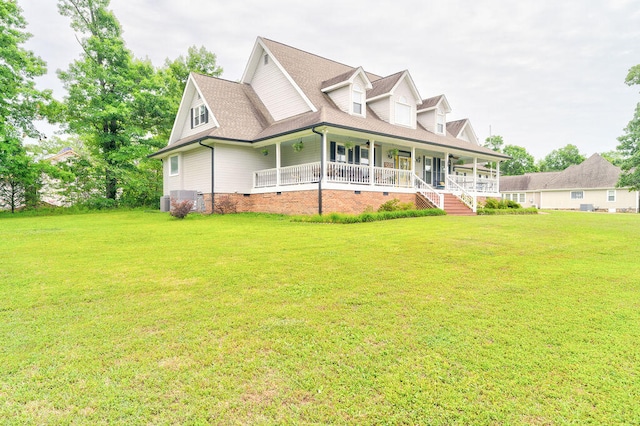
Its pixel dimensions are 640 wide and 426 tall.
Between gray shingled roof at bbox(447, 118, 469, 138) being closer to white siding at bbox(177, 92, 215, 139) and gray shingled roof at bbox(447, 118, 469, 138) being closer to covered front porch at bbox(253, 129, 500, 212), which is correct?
covered front porch at bbox(253, 129, 500, 212)

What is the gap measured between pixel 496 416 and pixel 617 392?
0.92 metres

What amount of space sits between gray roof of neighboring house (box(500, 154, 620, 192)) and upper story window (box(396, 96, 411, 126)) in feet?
104

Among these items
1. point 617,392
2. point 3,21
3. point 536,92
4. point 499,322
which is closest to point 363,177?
point 499,322

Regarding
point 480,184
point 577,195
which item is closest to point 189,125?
point 480,184

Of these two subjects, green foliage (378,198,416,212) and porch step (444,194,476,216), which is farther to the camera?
porch step (444,194,476,216)

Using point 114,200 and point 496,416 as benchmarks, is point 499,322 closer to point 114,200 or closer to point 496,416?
point 496,416

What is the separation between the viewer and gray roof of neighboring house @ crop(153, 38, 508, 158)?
1639cm

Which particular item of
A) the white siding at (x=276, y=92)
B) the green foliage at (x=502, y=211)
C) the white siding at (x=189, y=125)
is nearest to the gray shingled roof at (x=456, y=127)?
the green foliage at (x=502, y=211)

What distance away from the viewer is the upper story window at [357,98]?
59.7ft

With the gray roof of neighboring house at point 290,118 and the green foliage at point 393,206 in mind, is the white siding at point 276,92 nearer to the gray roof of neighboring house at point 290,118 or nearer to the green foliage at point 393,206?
the gray roof of neighboring house at point 290,118

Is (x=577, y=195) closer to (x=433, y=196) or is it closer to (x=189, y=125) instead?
(x=433, y=196)

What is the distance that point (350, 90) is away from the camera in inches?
699

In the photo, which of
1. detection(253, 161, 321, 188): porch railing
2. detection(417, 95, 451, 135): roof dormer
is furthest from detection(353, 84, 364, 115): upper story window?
detection(417, 95, 451, 135): roof dormer

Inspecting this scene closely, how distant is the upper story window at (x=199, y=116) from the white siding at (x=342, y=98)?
25.5 ft
